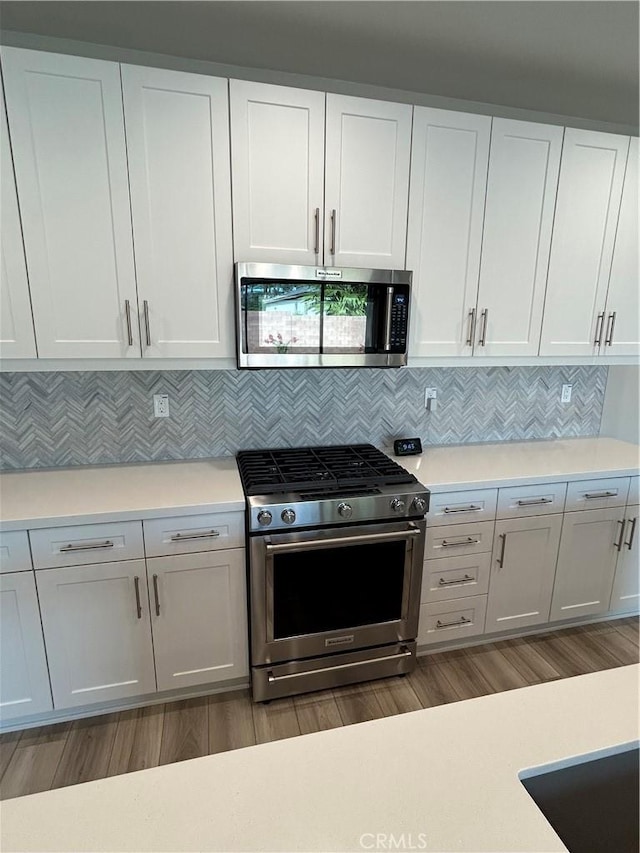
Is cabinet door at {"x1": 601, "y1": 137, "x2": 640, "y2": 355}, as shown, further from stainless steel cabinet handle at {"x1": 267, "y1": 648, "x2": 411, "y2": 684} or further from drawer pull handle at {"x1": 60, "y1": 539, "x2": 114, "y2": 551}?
drawer pull handle at {"x1": 60, "y1": 539, "x2": 114, "y2": 551}

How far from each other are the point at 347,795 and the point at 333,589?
1.28m

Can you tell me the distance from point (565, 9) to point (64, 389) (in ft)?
8.18

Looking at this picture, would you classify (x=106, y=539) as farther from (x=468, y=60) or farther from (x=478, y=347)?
(x=468, y=60)

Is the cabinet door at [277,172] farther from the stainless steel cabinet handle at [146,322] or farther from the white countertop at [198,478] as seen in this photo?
the white countertop at [198,478]

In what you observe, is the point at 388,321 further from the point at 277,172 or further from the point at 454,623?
the point at 454,623

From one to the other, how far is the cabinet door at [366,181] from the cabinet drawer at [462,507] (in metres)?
1.11

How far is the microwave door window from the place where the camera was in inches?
73.1

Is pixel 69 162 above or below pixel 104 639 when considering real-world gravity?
above

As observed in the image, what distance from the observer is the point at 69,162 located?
5.38ft

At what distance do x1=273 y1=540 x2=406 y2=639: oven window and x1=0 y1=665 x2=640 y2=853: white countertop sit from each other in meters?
1.07

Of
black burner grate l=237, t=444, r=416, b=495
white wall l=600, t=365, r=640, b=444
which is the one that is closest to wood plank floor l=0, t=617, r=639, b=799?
black burner grate l=237, t=444, r=416, b=495

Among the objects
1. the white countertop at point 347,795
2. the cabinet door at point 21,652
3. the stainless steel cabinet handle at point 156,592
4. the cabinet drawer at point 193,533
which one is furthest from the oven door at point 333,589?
the white countertop at point 347,795

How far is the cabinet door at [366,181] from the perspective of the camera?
1.85m

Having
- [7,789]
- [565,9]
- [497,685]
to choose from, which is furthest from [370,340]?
[7,789]
